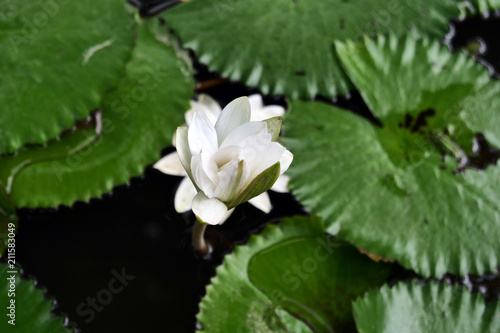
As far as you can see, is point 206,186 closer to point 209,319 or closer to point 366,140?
point 209,319

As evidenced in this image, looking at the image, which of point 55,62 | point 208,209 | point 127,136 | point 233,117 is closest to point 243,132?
point 233,117

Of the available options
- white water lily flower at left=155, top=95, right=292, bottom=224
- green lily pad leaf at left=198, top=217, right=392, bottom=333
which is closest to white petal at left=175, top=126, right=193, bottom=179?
white water lily flower at left=155, top=95, right=292, bottom=224

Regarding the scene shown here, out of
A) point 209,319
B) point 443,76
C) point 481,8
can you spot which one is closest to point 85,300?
point 209,319

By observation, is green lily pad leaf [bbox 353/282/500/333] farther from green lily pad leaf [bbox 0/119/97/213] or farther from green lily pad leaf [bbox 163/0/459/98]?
green lily pad leaf [bbox 0/119/97/213]

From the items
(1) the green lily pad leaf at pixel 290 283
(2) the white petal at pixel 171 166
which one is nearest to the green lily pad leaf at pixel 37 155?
(2) the white petal at pixel 171 166


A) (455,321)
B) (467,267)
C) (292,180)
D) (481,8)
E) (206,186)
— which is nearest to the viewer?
(206,186)

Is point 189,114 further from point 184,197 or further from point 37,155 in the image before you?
point 37,155
